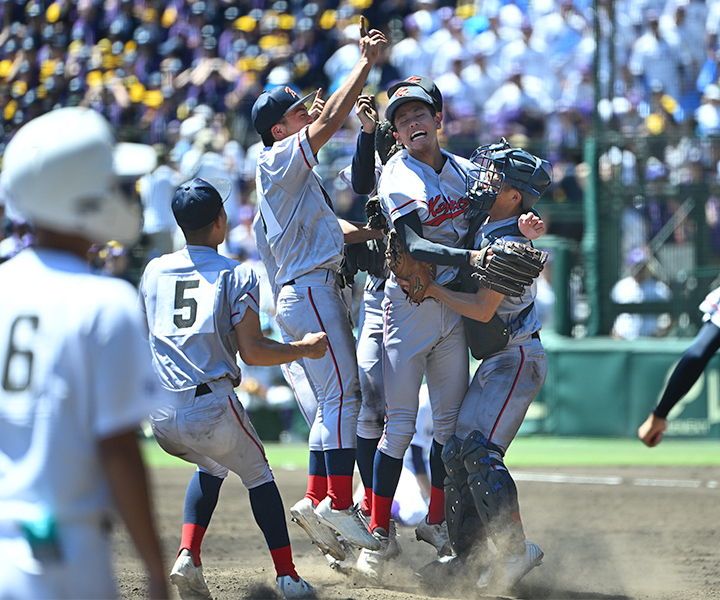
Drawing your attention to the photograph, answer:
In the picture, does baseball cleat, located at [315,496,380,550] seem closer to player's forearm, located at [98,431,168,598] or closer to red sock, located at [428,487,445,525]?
red sock, located at [428,487,445,525]

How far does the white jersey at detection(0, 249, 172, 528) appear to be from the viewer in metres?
2.09

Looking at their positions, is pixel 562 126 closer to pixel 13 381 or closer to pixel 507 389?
pixel 507 389

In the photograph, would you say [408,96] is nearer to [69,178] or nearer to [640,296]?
[69,178]

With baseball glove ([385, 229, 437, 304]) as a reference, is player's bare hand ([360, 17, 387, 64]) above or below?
above

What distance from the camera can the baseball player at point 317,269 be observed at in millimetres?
4750

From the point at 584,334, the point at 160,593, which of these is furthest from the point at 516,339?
the point at 584,334

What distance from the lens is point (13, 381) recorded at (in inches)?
83.5

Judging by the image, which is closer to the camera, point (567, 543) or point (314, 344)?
point (314, 344)

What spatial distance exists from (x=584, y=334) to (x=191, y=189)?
7404 mm

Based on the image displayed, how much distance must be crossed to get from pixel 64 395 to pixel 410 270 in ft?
8.94

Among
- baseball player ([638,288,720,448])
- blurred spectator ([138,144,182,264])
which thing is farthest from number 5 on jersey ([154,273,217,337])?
blurred spectator ([138,144,182,264])

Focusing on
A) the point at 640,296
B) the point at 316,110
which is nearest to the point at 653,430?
the point at 316,110

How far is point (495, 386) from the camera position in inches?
184

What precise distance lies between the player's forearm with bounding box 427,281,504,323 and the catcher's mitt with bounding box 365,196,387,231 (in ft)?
2.10
